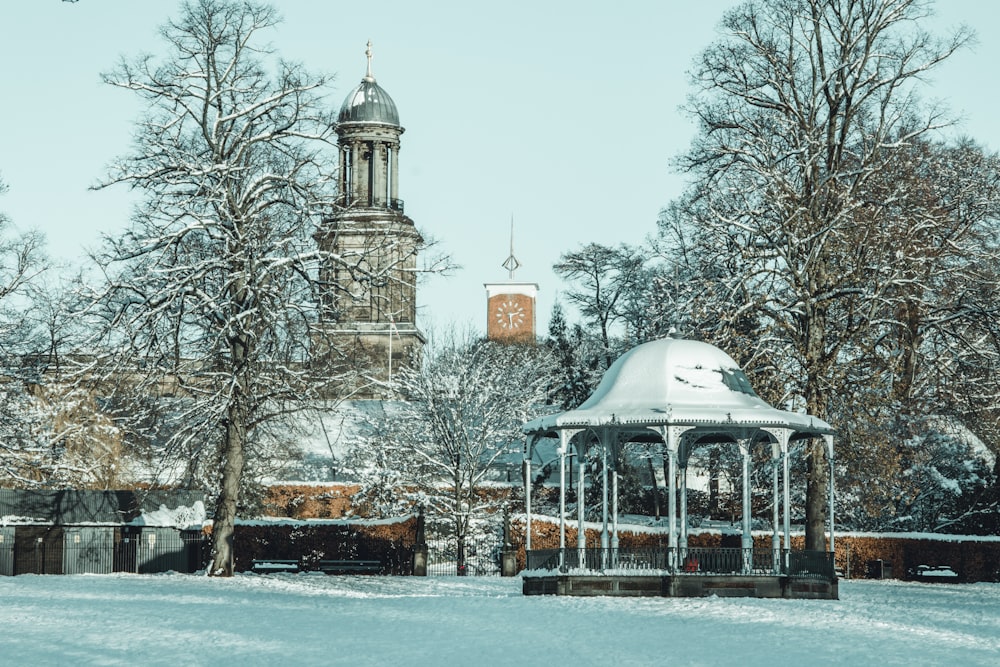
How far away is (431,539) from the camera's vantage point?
52.7 metres

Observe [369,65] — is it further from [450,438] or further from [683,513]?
[683,513]

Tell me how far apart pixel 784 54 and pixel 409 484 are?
2338 centimetres

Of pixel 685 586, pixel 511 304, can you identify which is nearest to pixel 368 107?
pixel 511 304

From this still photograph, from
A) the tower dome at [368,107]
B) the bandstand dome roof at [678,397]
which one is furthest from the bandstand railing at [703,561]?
the tower dome at [368,107]

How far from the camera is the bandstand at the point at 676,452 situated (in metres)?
29.0

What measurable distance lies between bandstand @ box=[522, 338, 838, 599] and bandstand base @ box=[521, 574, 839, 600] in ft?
0.07

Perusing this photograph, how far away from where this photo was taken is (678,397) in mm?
29844

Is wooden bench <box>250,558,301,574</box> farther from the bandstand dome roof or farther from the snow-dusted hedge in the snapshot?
the bandstand dome roof

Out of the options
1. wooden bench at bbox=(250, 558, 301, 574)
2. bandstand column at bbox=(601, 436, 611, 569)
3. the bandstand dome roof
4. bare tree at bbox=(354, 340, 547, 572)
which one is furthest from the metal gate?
the bandstand dome roof

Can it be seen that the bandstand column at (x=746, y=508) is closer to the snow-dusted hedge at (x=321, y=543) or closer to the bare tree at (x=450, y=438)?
the snow-dusted hedge at (x=321, y=543)

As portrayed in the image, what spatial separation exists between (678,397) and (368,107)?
60958 millimetres

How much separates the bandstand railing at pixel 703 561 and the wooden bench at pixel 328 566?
1480 centimetres

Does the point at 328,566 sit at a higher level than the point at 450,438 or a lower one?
lower

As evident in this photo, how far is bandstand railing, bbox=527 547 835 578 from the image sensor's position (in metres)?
29.3
